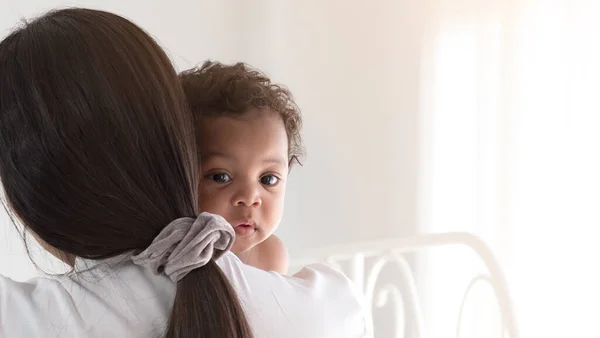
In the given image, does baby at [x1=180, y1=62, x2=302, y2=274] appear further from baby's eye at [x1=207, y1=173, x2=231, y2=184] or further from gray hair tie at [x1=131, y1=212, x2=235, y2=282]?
gray hair tie at [x1=131, y1=212, x2=235, y2=282]

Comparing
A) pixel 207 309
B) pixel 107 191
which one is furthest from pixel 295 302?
pixel 107 191

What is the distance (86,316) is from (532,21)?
1224 millimetres

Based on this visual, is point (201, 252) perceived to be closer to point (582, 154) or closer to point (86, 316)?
point (86, 316)

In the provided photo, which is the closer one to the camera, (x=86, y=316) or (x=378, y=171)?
(x=86, y=316)

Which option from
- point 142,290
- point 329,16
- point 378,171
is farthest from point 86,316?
point 329,16

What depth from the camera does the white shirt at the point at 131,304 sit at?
81 centimetres

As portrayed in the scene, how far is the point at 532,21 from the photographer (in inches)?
68.7

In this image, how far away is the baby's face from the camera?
3.61 feet

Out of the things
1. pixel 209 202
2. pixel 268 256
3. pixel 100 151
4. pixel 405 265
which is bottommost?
pixel 405 265

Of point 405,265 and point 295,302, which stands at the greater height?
point 295,302

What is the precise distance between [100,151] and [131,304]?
0.15m

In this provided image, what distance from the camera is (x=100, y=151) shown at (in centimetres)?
81

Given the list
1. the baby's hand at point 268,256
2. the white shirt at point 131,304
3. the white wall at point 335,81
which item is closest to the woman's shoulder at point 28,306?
the white shirt at point 131,304

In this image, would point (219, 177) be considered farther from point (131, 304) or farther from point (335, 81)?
point (335, 81)
